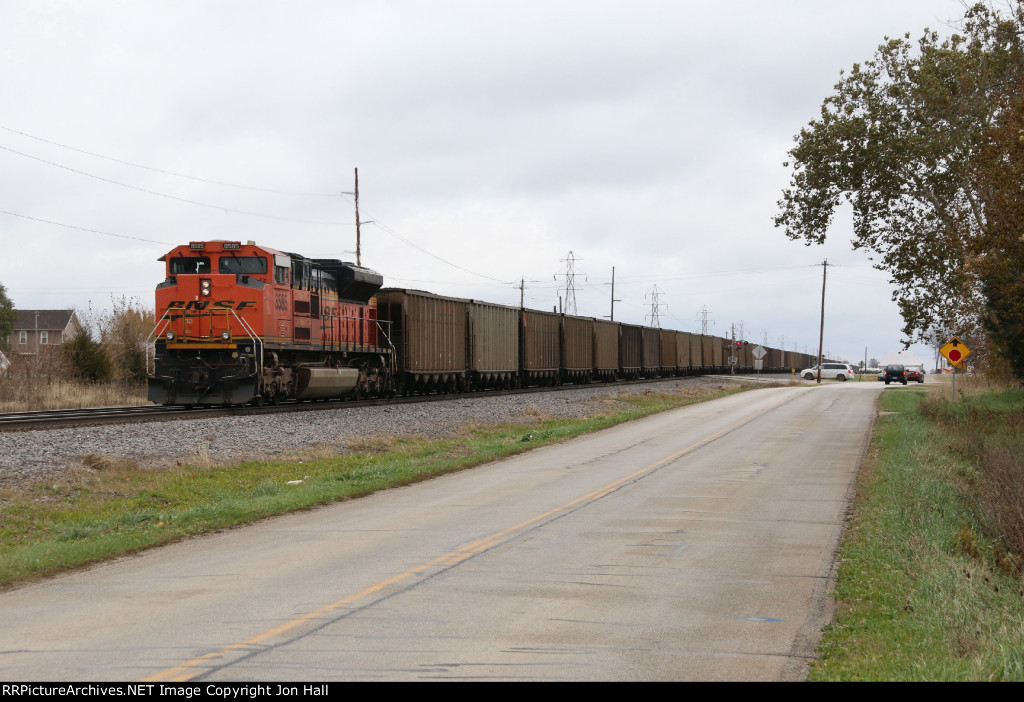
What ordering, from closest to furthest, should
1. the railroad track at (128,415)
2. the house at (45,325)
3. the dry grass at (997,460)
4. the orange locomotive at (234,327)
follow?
1. the dry grass at (997,460)
2. the railroad track at (128,415)
3. the orange locomotive at (234,327)
4. the house at (45,325)

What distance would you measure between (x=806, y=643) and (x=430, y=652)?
2.89 m

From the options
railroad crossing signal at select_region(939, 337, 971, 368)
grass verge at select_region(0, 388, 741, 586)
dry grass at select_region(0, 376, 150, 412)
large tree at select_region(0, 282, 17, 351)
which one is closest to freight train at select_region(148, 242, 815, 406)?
grass verge at select_region(0, 388, 741, 586)

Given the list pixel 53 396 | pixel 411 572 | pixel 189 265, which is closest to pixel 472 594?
pixel 411 572

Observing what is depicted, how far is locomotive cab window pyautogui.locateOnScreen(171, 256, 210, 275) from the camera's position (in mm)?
26078

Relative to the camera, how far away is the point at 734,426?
2938cm

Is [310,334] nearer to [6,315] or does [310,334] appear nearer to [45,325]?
[6,315]

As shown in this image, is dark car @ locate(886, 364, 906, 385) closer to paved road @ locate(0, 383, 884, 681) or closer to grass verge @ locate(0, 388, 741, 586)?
grass verge @ locate(0, 388, 741, 586)

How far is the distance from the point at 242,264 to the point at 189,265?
5.32 ft

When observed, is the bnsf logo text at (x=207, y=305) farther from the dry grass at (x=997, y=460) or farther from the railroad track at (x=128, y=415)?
the dry grass at (x=997, y=460)

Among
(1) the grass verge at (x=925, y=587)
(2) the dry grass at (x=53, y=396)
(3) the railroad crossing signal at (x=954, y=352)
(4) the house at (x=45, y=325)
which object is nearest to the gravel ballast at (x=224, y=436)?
(2) the dry grass at (x=53, y=396)

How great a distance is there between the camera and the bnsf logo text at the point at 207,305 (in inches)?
996

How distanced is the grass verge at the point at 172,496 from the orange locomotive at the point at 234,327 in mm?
4652

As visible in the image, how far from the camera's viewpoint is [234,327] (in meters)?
25.2

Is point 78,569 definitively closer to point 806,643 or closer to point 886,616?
point 806,643
